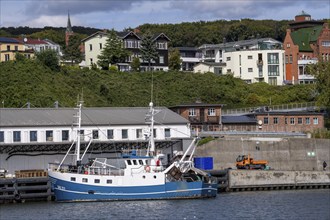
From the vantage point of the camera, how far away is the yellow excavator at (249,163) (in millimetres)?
77312

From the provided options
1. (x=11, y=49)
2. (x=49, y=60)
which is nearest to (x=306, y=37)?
(x=49, y=60)

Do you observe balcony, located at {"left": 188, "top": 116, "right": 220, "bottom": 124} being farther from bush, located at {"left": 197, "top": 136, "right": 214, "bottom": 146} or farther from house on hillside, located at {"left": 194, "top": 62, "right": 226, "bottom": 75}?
house on hillside, located at {"left": 194, "top": 62, "right": 226, "bottom": 75}

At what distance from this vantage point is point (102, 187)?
65500mm

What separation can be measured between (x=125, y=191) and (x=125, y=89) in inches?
1538

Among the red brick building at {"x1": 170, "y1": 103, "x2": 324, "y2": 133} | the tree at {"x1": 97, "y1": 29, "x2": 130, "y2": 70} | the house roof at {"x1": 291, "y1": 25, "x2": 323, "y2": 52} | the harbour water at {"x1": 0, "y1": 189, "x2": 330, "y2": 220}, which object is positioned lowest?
the harbour water at {"x1": 0, "y1": 189, "x2": 330, "y2": 220}

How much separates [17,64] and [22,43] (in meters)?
27.8

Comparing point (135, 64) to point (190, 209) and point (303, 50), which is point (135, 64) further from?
point (190, 209)

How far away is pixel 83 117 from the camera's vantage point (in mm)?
76500

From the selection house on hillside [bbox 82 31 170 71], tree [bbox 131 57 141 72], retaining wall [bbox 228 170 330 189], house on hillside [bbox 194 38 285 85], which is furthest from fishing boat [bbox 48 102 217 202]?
house on hillside [bbox 194 38 285 85]

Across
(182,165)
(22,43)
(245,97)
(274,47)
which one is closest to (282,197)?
(182,165)

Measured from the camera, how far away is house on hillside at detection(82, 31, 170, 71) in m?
122

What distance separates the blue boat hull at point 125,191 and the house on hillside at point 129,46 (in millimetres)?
54849

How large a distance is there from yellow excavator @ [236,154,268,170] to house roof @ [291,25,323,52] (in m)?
50.2

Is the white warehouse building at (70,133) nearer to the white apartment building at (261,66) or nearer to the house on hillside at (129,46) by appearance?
the house on hillside at (129,46)
